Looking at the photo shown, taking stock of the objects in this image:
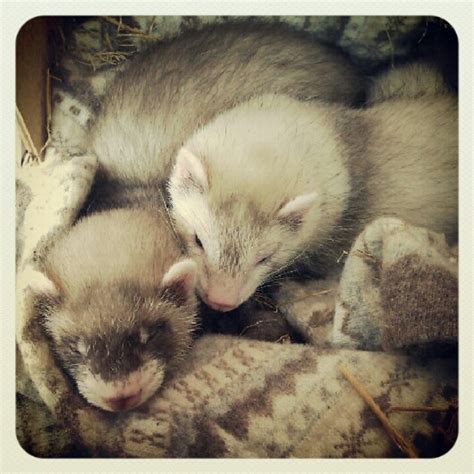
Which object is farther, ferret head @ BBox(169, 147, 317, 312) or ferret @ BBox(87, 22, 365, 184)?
ferret @ BBox(87, 22, 365, 184)

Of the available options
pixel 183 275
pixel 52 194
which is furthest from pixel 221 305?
pixel 52 194

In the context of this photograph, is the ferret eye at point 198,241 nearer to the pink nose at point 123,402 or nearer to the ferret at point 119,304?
the ferret at point 119,304

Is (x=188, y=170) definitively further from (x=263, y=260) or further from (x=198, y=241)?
(x=263, y=260)

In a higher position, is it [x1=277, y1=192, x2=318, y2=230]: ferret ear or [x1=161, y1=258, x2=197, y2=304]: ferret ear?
[x1=277, y1=192, x2=318, y2=230]: ferret ear

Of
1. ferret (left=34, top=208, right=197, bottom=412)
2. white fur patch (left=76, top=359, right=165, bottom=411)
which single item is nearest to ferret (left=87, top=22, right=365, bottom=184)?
ferret (left=34, top=208, right=197, bottom=412)

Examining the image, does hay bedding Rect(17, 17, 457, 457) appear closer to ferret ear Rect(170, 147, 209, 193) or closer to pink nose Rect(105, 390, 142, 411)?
pink nose Rect(105, 390, 142, 411)

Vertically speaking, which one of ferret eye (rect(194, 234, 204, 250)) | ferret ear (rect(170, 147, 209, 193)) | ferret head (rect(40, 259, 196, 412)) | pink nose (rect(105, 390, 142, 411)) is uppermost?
ferret ear (rect(170, 147, 209, 193))

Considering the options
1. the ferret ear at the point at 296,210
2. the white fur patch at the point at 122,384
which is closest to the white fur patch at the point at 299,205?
the ferret ear at the point at 296,210
